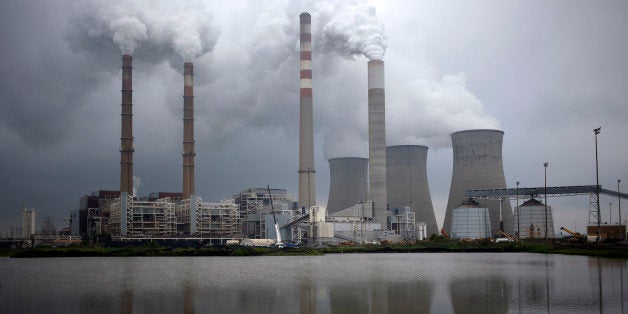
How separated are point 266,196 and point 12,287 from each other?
77062 millimetres

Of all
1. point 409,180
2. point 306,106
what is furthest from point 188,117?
point 409,180

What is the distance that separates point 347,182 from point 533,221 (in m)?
23.6

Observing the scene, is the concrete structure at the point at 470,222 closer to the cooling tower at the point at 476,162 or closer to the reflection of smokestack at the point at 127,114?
the cooling tower at the point at 476,162

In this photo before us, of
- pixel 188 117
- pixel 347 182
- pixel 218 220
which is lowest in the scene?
pixel 218 220

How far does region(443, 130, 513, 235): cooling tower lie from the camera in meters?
69.6

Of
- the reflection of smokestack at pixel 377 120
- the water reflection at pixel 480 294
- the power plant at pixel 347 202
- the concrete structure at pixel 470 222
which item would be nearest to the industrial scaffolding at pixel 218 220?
the power plant at pixel 347 202

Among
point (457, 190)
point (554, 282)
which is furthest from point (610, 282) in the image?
point (457, 190)

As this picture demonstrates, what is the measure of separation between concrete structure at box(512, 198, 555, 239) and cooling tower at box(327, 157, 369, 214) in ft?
66.6

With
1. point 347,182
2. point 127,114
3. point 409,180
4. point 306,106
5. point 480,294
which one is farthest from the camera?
point 347,182

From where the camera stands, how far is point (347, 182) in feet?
277

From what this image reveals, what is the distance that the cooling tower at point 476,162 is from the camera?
69.6m

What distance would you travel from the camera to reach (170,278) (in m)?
28.1

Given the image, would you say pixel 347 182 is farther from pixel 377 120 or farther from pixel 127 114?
pixel 127 114

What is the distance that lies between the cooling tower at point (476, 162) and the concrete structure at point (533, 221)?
4.85 meters
